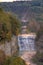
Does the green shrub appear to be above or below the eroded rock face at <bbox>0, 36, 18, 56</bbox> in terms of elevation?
below

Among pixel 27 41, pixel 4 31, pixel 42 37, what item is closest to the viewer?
pixel 4 31

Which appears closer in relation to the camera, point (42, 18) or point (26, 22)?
point (42, 18)

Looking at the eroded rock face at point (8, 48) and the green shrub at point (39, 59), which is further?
the green shrub at point (39, 59)

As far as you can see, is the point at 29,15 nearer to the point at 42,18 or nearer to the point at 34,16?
the point at 34,16

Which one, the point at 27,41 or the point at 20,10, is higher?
the point at 20,10

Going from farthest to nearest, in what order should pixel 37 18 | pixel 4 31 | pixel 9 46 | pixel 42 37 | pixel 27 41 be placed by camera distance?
pixel 37 18 → pixel 27 41 → pixel 42 37 → pixel 9 46 → pixel 4 31

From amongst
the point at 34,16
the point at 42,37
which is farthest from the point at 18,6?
the point at 42,37

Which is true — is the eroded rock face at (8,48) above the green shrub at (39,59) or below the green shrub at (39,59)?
above

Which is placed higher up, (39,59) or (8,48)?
(8,48)

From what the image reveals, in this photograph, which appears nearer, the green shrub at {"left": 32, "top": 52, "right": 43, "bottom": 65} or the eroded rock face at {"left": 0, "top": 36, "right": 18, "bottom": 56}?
the eroded rock face at {"left": 0, "top": 36, "right": 18, "bottom": 56}

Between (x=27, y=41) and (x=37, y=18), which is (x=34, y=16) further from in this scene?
(x=27, y=41)
